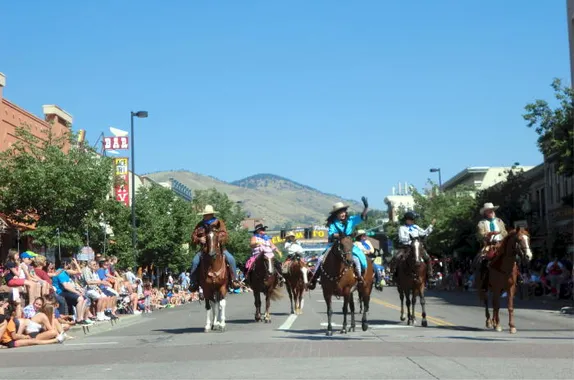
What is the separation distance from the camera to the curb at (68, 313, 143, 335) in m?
23.9

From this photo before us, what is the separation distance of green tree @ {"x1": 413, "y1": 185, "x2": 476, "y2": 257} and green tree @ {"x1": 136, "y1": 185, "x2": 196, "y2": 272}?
1796cm

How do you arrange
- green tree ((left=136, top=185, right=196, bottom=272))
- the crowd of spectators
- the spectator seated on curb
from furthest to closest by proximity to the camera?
green tree ((left=136, top=185, right=196, bottom=272)), the crowd of spectators, the spectator seated on curb

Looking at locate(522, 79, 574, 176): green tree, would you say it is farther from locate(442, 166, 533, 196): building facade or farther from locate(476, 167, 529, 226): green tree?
locate(442, 166, 533, 196): building facade

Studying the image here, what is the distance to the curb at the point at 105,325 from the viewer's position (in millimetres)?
23859

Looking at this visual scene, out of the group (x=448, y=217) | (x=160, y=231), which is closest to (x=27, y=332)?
(x=160, y=231)

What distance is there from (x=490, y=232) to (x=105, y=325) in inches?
444

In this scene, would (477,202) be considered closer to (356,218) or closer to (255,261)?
(255,261)

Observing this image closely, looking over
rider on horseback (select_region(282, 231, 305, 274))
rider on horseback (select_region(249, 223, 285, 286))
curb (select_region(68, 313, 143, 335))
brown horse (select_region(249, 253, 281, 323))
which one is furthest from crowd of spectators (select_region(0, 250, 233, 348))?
rider on horseback (select_region(282, 231, 305, 274))

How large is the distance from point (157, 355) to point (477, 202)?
2294 inches

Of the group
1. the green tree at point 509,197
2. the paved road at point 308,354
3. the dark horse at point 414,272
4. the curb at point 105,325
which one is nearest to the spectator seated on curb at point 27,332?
the paved road at point 308,354

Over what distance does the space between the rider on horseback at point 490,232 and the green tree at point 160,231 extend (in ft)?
128

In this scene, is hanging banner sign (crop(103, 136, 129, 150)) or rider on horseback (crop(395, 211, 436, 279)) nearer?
rider on horseback (crop(395, 211, 436, 279))

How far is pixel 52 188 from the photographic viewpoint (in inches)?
1501

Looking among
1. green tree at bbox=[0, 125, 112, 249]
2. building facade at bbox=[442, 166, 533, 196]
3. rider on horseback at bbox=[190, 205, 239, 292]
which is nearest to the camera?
rider on horseback at bbox=[190, 205, 239, 292]
